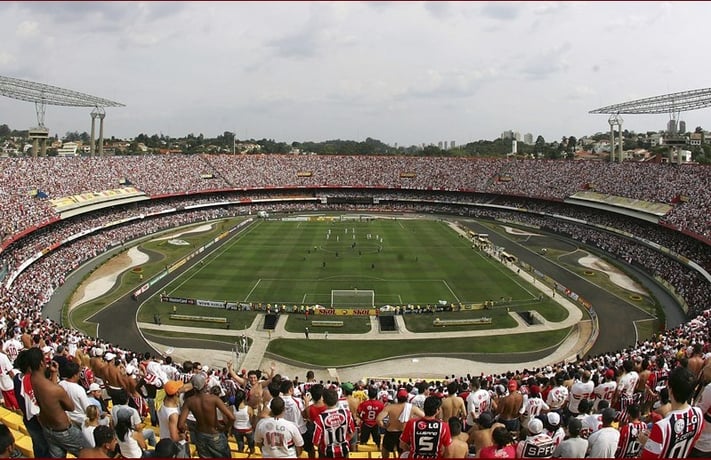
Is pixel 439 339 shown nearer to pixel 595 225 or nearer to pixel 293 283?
pixel 293 283

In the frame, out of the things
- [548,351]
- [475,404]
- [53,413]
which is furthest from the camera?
[548,351]

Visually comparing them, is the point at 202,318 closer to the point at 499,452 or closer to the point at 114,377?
the point at 114,377

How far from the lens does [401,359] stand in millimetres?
32031

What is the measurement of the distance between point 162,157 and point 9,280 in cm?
5566

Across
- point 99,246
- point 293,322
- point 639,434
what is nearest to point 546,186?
point 293,322

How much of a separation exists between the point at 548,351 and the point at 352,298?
15885 millimetres

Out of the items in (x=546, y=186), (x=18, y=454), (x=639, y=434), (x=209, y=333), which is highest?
(x=546, y=186)

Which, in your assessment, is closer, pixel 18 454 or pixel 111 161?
pixel 18 454

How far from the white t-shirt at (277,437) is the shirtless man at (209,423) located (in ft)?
3.35

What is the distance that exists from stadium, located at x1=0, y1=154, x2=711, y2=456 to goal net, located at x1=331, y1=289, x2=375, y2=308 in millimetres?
266

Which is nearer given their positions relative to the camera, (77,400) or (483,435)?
(483,435)

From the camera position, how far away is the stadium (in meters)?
33.6

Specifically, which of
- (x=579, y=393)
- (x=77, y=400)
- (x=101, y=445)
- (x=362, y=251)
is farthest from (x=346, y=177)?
(x=101, y=445)

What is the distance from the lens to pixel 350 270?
52.2 meters
